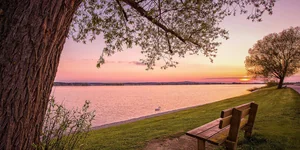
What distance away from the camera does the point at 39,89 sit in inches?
92.4

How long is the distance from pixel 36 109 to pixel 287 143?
6685mm

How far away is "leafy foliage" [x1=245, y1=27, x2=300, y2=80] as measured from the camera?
3025 cm

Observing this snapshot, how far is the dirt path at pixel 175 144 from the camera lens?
215 inches

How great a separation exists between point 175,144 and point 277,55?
35.6m

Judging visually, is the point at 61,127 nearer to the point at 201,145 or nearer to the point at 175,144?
the point at 201,145

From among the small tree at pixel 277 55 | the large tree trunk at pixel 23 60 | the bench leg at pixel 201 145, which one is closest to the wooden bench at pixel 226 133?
the bench leg at pixel 201 145

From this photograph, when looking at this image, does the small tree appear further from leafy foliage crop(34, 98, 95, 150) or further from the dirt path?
leafy foliage crop(34, 98, 95, 150)

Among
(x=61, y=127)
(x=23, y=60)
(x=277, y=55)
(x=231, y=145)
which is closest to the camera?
(x=23, y=60)

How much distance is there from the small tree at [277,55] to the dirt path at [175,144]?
34007 millimetres

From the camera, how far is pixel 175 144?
5.77m

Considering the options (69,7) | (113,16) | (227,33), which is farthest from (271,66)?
(69,7)

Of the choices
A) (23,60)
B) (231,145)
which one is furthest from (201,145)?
(23,60)

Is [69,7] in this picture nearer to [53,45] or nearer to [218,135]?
[53,45]

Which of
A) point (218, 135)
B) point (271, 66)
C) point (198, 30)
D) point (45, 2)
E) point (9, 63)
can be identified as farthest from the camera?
point (271, 66)
